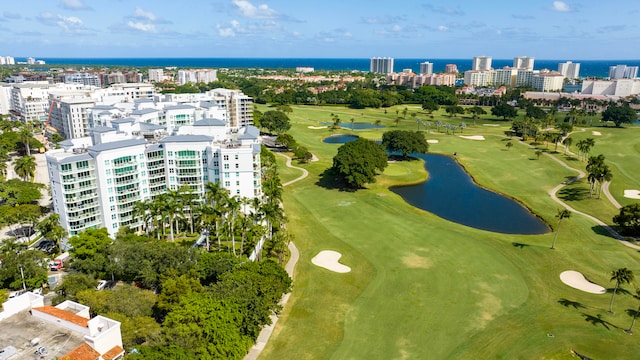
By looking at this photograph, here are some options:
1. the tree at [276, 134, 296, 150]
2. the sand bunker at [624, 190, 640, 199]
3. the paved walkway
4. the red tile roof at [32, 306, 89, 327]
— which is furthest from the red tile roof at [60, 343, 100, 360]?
the sand bunker at [624, 190, 640, 199]

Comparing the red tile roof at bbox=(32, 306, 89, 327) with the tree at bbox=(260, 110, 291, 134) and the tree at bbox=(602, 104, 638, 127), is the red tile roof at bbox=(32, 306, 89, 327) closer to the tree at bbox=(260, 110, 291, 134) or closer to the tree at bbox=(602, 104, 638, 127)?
the tree at bbox=(260, 110, 291, 134)

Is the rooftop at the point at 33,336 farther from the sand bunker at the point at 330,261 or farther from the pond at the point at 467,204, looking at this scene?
the pond at the point at 467,204

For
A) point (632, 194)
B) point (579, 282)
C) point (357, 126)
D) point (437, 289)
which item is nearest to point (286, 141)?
point (357, 126)

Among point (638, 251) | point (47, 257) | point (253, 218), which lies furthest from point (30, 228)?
point (638, 251)

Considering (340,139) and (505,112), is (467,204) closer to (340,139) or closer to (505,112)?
A: (340,139)

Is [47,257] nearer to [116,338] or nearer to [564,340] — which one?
[116,338]
